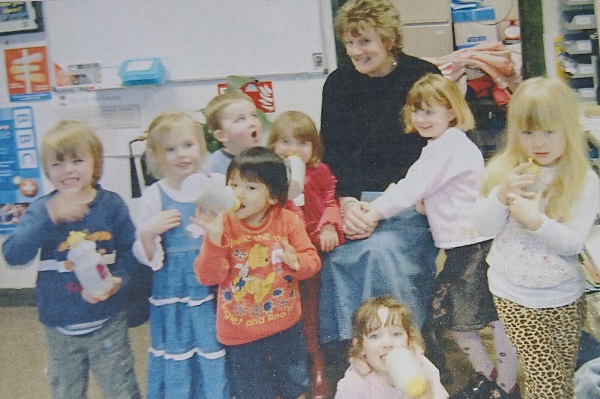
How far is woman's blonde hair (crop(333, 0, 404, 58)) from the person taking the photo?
1.05m

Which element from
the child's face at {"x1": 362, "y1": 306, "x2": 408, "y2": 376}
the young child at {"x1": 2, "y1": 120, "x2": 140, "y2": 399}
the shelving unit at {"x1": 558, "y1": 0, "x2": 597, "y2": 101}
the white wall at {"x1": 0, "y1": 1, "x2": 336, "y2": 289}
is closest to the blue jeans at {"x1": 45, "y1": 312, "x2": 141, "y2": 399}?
the young child at {"x1": 2, "y1": 120, "x2": 140, "y2": 399}

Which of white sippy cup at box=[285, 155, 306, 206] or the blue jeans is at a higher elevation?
white sippy cup at box=[285, 155, 306, 206]

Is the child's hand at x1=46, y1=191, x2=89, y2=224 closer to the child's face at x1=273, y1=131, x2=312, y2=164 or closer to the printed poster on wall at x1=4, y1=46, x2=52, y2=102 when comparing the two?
the printed poster on wall at x1=4, y1=46, x2=52, y2=102

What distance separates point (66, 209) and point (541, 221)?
832mm

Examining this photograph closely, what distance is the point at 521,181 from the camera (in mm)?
995

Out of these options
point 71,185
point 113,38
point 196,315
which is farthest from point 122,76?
point 196,315

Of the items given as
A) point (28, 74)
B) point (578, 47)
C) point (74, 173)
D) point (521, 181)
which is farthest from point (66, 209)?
point (578, 47)

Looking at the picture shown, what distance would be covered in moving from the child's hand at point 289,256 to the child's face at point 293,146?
16cm

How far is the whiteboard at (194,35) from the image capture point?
1.07m

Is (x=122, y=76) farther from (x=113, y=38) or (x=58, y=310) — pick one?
(x=58, y=310)

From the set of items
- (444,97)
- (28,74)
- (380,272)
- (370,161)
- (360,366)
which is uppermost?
(28,74)

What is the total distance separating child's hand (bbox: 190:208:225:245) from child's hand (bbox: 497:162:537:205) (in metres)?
0.50

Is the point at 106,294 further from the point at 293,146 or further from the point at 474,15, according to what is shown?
the point at 474,15

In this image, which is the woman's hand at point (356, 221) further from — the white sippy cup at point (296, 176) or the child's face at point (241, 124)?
the child's face at point (241, 124)
